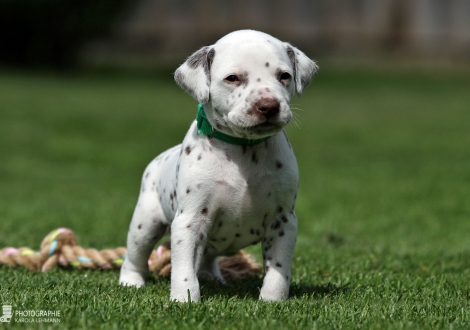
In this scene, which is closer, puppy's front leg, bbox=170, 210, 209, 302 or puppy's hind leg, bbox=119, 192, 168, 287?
puppy's front leg, bbox=170, 210, 209, 302

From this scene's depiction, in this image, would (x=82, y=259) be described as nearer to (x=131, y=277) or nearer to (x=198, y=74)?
(x=131, y=277)

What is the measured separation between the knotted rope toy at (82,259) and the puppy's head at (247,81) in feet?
5.39

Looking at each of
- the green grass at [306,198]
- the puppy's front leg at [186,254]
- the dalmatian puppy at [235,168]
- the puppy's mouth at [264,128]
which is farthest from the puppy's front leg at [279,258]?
the puppy's mouth at [264,128]

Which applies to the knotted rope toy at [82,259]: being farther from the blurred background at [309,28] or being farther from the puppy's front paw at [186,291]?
the blurred background at [309,28]

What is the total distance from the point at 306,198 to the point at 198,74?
6.26 metres

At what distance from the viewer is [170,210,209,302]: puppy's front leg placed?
182 inches

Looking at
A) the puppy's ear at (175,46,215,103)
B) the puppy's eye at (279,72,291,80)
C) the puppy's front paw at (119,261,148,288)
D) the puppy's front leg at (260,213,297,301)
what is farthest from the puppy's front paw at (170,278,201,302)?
the puppy's eye at (279,72,291,80)

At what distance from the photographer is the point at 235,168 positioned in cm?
474

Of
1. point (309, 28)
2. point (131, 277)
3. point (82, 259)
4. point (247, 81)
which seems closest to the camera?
point (247, 81)

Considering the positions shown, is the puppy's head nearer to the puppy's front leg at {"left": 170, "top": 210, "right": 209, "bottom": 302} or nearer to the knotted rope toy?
the puppy's front leg at {"left": 170, "top": 210, "right": 209, "bottom": 302}

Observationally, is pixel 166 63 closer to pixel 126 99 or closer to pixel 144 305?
pixel 126 99

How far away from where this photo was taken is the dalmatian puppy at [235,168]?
4.60m

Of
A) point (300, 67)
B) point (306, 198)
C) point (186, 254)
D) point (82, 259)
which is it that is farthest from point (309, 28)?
point (186, 254)

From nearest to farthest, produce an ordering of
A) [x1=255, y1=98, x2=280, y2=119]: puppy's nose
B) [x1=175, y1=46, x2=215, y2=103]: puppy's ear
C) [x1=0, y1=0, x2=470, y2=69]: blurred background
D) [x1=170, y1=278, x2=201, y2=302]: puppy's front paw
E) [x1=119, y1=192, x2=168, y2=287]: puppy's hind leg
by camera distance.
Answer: [x1=255, y1=98, x2=280, y2=119]: puppy's nose
[x1=170, y1=278, x2=201, y2=302]: puppy's front paw
[x1=175, y1=46, x2=215, y2=103]: puppy's ear
[x1=119, y1=192, x2=168, y2=287]: puppy's hind leg
[x1=0, y1=0, x2=470, y2=69]: blurred background
